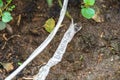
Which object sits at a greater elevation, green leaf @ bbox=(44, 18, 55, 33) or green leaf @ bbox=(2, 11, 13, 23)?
green leaf @ bbox=(2, 11, 13, 23)

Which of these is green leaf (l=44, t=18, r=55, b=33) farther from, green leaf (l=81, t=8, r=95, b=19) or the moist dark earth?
green leaf (l=81, t=8, r=95, b=19)

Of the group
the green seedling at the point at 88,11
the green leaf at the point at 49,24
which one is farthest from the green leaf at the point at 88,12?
the green leaf at the point at 49,24

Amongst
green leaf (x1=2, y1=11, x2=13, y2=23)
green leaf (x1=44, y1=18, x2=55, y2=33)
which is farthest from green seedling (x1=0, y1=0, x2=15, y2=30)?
green leaf (x1=44, y1=18, x2=55, y2=33)

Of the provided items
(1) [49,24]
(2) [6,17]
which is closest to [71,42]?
(1) [49,24]

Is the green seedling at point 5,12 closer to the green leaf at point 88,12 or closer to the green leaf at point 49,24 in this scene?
the green leaf at point 49,24

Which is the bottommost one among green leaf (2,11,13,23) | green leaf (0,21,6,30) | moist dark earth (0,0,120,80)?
moist dark earth (0,0,120,80)
